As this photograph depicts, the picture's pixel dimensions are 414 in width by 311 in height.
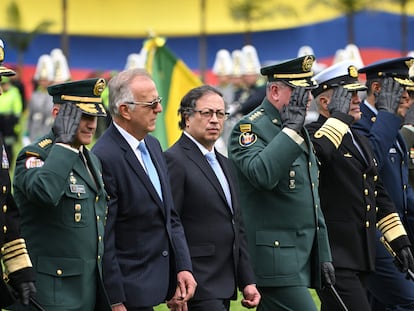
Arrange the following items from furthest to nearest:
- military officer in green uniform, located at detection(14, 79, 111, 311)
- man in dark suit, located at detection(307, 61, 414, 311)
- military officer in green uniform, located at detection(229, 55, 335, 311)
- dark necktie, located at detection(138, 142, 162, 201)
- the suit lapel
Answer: man in dark suit, located at detection(307, 61, 414, 311) → military officer in green uniform, located at detection(229, 55, 335, 311) → dark necktie, located at detection(138, 142, 162, 201) → the suit lapel → military officer in green uniform, located at detection(14, 79, 111, 311)

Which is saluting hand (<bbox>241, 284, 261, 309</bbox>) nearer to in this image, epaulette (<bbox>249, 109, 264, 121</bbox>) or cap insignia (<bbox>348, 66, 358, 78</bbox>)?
epaulette (<bbox>249, 109, 264, 121</bbox>)

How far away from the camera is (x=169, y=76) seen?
52.2 ft

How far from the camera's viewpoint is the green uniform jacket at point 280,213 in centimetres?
703

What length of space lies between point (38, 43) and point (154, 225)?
58871 mm

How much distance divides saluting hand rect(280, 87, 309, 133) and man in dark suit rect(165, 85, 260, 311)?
0.42 metres

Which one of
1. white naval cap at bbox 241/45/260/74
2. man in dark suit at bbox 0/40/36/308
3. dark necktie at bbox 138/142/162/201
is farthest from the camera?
white naval cap at bbox 241/45/260/74

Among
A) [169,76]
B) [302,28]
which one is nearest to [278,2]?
[302,28]

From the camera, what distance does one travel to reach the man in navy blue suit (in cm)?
814

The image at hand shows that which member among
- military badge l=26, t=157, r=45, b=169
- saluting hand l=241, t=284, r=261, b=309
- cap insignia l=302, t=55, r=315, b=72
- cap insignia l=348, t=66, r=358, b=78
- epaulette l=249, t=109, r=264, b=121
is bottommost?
saluting hand l=241, t=284, r=261, b=309

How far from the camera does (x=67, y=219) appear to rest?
606 centimetres

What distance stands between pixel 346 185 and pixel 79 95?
2.21 m

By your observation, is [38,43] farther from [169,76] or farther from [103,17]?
[169,76]

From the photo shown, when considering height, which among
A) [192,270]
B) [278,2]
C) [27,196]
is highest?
[278,2]

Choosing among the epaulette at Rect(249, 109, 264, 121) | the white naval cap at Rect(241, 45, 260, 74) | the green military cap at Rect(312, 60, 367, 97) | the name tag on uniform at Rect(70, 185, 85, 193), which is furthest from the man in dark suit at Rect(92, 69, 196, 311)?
the white naval cap at Rect(241, 45, 260, 74)
